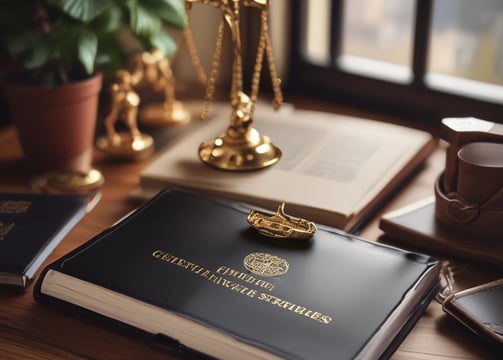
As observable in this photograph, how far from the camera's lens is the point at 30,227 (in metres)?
0.89

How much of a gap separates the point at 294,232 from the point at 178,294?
0.50 feet

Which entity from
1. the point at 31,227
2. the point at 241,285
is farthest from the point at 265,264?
the point at 31,227

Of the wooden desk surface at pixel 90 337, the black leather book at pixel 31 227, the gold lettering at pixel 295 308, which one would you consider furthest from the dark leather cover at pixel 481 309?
the black leather book at pixel 31 227

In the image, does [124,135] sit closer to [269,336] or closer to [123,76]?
[123,76]

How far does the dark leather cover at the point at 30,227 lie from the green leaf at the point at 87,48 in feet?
0.54

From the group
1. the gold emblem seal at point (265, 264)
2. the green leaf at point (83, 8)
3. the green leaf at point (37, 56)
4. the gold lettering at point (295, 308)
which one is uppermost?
the green leaf at point (83, 8)

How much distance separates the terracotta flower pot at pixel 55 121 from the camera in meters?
1.01

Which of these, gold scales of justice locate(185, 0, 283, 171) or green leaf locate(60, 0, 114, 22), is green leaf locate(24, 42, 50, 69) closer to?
green leaf locate(60, 0, 114, 22)

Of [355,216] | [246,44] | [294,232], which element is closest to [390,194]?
[355,216]

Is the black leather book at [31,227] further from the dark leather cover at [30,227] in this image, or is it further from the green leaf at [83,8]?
the green leaf at [83,8]

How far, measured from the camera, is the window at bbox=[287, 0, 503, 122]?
1.20 m

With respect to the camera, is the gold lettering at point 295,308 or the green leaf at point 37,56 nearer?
the gold lettering at point 295,308

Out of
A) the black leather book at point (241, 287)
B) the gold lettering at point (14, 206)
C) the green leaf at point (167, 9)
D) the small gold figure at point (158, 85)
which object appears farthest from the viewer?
the small gold figure at point (158, 85)

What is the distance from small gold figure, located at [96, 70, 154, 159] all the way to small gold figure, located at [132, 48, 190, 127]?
0.04m
